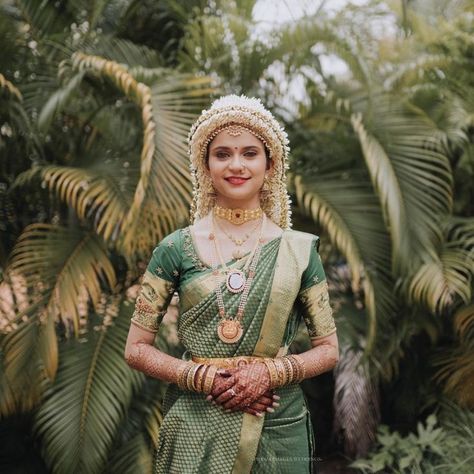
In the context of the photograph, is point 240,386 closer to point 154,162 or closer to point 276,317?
point 276,317

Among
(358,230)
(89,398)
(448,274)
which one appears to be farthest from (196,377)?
(358,230)

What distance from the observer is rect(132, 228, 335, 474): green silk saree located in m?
1.93

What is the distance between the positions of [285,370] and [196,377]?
23 cm

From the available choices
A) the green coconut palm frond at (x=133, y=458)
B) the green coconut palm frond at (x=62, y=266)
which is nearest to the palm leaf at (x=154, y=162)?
the green coconut palm frond at (x=62, y=266)

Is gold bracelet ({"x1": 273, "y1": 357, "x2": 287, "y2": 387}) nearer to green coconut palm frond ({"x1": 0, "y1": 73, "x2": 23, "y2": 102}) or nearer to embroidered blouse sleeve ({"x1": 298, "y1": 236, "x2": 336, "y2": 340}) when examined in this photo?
embroidered blouse sleeve ({"x1": 298, "y1": 236, "x2": 336, "y2": 340})

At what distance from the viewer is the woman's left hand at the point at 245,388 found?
186 cm

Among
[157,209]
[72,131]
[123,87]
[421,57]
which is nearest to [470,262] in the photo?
[421,57]

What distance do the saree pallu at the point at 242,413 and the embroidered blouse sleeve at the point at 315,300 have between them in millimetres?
39

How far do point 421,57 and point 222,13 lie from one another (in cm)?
132

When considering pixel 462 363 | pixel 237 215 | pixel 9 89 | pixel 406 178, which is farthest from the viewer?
pixel 406 178

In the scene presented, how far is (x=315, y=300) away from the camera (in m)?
2.04

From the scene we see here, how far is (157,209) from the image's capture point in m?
3.60

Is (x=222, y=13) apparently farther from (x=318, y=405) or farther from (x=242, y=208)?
(x=242, y=208)

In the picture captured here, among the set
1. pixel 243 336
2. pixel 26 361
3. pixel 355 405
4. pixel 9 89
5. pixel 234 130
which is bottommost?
pixel 355 405
